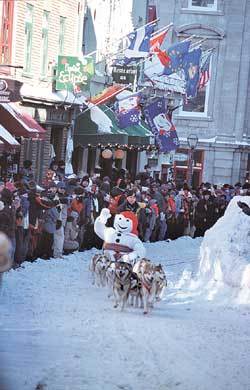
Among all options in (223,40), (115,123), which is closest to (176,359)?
(115,123)

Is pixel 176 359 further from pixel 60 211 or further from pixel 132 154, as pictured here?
pixel 132 154

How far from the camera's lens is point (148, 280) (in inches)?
599

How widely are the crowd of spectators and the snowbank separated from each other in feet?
10.0

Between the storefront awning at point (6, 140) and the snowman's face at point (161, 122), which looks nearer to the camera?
the storefront awning at point (6, 140)

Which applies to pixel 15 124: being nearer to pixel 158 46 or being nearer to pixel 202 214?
pixel 158 46

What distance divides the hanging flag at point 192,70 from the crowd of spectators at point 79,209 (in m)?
4.30

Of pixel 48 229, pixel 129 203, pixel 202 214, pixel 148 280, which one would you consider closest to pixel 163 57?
pixel 202 214

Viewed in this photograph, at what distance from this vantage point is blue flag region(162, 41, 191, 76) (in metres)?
33.5

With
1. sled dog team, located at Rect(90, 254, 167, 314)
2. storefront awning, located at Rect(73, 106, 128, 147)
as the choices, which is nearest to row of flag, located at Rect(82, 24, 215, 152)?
storefront awning, located at Rect(73, 106, 128, 147)

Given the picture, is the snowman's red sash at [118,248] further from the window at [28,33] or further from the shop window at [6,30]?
the window at [28,33]

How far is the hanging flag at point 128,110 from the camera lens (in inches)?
1267

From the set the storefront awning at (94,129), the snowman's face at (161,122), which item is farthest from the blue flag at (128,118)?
the snowman's face at (161,122)

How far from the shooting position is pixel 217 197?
32.6 metres

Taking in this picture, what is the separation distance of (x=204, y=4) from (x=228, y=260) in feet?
122
